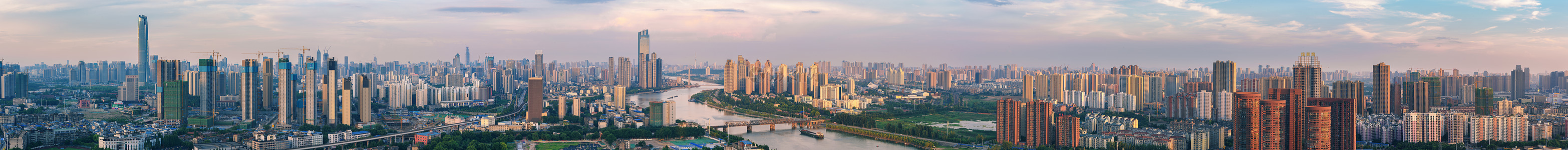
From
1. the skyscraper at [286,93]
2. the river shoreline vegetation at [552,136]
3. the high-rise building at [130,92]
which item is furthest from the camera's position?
the high-rise building at [130,92]

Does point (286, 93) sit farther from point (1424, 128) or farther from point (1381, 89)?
point (1381, 89)

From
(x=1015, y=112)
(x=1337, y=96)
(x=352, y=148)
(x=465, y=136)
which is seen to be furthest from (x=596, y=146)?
(x=1337, y=96)

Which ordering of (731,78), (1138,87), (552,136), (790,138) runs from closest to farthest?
(552,136)
(790,138)
(1138,87)
(731,78)

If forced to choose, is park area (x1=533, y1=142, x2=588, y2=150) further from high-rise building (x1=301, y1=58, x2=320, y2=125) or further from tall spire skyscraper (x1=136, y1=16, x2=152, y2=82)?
tall spire skyscraper (x1=136, y1=16, x2=152, y2=82)

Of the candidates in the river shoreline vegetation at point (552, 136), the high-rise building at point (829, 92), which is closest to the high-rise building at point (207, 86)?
the river shoreline vegetation at point (552, 136)

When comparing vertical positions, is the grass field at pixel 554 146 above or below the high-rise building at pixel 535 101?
below

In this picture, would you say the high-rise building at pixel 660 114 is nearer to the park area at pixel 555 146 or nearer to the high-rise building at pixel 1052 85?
the park area at pixel 555 146

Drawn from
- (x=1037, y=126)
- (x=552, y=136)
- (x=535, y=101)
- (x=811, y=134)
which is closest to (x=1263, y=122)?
(x=1037, y=126)
